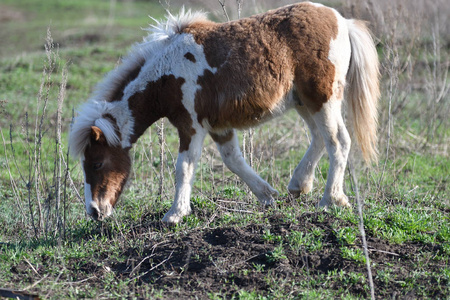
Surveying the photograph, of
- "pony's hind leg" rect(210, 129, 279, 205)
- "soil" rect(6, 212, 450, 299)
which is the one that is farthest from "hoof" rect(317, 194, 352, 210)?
A: "pony's hind leg" rect(210, 129, 279, 205)

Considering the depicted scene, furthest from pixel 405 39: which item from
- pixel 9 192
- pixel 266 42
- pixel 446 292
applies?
pixel 9 192

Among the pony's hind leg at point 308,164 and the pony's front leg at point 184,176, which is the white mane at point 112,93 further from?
the pony's hind leg at point 308,164

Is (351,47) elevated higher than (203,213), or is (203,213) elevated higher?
(351,47)

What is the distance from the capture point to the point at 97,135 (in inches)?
221

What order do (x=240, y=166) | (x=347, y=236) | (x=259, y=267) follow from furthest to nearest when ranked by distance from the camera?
(x=240, y=166) < (x=347, y=236) < (x=259, y=267)

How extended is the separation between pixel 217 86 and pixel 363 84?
1.55 m

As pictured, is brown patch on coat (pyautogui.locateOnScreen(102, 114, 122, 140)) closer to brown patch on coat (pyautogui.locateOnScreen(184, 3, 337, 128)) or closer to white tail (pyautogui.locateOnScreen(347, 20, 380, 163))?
brown patch on coat (pyautogui.locateOnScreen(184, 3, 337, 128))

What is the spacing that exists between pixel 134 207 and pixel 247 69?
225cm

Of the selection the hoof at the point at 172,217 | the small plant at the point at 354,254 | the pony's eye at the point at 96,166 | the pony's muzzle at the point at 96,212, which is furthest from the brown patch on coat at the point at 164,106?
the small plant at the point at 354,254

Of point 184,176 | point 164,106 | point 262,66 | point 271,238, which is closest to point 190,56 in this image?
point 164,106

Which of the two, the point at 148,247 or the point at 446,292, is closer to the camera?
the point at 446,292

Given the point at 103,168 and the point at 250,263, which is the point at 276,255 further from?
the point at 103,168

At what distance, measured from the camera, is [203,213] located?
19.4ft

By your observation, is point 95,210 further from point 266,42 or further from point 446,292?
point 446,292
